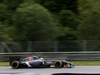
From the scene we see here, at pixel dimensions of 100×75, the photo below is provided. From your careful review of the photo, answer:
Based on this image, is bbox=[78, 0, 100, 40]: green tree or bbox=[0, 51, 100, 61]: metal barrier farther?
bbox=[78, 0, 100, 40]: green tree

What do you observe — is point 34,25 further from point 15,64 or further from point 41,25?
point 15,64

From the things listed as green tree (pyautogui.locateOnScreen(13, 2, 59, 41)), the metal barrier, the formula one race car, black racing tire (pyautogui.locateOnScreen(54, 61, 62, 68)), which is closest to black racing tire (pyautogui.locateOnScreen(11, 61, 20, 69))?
the formula one race car

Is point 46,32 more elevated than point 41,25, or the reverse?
point 41,25

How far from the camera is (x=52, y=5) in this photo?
37000mm

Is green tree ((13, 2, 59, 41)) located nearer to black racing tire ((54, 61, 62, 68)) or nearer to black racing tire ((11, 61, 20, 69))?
black racing tire ((11, 61, 20, 69))

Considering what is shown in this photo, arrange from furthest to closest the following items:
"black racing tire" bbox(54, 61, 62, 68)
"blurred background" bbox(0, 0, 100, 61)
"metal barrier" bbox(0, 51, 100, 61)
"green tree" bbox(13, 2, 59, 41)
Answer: "green tree" bbox(13, 2, 59, 41), "blurred background" bbox(0, 0, 100, 61), "metal barrier" bbox(0, 51, 100, 61), "black racing tire" bbox(54, 61, 62, 68)

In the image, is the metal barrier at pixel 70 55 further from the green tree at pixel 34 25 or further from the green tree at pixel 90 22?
the green tree at pixel 90 22

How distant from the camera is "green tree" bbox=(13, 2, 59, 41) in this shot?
77.0 feet

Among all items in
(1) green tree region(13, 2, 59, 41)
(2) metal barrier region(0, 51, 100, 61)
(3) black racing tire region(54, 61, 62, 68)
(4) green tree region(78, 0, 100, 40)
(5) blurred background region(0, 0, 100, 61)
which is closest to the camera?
(3) black racing tire region(54, 61, 62, 68)

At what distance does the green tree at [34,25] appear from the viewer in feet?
77.0

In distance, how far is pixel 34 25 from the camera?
23.6m

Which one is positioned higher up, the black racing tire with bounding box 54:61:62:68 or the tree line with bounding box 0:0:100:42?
the tree line with bounding box 0:0:100:42

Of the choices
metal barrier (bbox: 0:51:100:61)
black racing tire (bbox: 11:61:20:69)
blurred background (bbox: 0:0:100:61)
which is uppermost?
blurred background (bbox: 0:0:100:61)

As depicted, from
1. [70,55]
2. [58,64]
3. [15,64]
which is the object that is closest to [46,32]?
[70,55]
